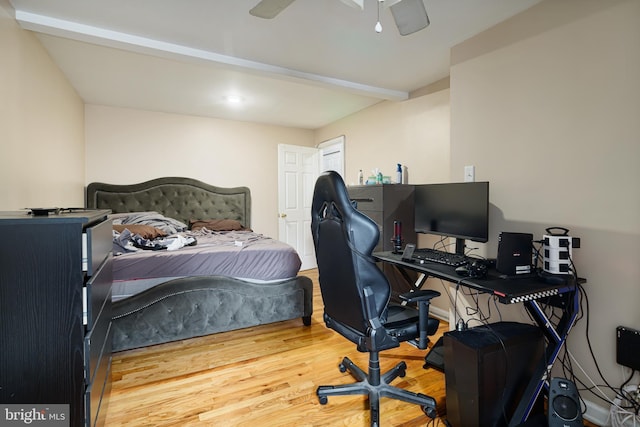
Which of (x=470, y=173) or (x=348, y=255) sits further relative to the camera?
(x=470, y=173)

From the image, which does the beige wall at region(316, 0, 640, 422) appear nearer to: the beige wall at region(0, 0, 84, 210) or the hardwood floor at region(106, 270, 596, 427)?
the hardwood floor at region(106, 270, 596, 427)

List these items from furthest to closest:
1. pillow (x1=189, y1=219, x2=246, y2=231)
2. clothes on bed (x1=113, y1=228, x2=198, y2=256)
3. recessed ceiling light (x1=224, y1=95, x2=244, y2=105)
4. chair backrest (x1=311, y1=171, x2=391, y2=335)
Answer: pillow (x1=189, y1=219, x2=246, y2=231) < recessed ceiling light (x1=224, y1=95, x2=244, y2=105) < clothes on bed (x1=113, y1=228, x2=198, y2=256) < chair backrest (x1=311, y1=171, x2=391, y2=335)

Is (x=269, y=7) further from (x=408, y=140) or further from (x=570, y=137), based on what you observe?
(x=408, y=140)

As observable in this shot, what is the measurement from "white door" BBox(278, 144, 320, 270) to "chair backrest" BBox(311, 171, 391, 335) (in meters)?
3.36

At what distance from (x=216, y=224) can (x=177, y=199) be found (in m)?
0.71

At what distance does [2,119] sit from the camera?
188cm

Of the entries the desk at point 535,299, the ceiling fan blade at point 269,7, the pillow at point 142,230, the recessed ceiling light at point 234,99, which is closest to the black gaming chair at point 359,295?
the desk at point 535,299

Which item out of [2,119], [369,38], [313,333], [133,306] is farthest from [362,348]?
[2,119]

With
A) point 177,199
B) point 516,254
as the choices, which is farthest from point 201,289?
point 177,199

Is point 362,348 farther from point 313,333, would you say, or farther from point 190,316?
point 190,316

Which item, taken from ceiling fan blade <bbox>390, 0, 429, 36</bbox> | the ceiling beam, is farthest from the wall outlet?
the ceiling beam

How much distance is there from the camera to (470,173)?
2439 millimetres

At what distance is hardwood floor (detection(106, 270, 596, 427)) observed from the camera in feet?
5.72

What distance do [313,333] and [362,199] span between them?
1.45m
